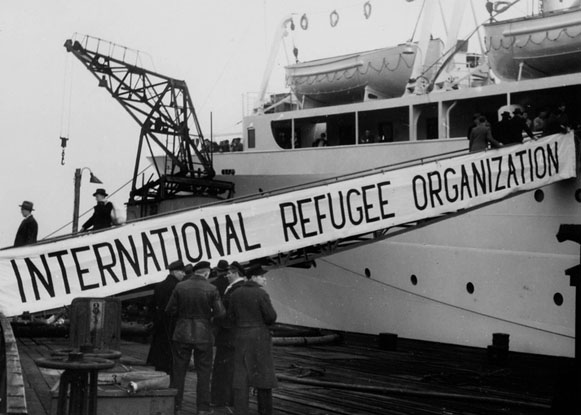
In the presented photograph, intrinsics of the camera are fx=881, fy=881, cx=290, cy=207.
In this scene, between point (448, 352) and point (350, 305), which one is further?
point (350, 305)

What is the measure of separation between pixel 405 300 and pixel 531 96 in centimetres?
444

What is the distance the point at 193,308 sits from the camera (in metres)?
8.56

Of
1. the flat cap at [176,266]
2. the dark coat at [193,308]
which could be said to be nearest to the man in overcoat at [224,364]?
the dark coat at [193,308]

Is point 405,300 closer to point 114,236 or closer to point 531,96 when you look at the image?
point 531,96

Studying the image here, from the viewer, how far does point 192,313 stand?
856 cm

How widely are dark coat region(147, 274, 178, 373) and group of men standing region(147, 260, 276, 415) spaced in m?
0.36

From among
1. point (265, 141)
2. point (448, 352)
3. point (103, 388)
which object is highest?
point (265, 141)

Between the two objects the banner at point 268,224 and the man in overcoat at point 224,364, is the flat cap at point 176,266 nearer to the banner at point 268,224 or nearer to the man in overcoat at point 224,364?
the man in overcoat at point 224,364

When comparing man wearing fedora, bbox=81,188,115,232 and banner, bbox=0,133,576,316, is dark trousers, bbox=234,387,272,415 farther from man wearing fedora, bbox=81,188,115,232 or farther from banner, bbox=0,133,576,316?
man wearing fedora, bbox=81,188,115,232

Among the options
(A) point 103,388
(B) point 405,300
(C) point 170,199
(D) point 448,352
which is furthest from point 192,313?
(C) point 170,199

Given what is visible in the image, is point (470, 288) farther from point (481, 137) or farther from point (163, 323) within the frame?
point (163, 323)

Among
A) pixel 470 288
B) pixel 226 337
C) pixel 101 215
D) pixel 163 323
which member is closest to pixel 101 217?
pixel 101 215

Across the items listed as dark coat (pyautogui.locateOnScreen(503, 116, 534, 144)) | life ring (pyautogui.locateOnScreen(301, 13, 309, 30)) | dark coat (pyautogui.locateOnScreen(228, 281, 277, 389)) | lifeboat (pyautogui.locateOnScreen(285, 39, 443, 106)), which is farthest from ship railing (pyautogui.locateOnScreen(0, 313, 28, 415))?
life ring (pyautogui.locateOnScreen(301, 13, 309, 30))

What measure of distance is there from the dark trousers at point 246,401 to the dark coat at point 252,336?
0.08 metres
